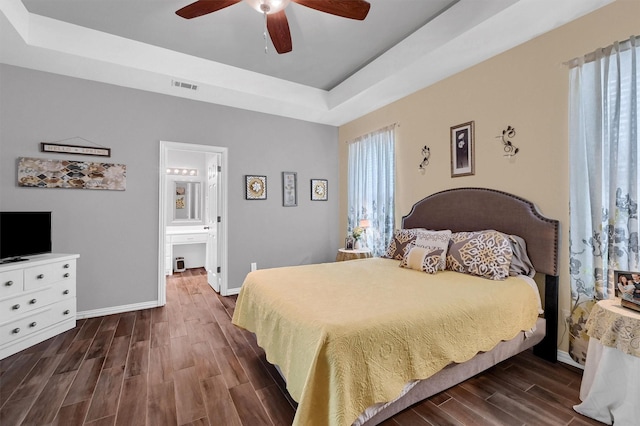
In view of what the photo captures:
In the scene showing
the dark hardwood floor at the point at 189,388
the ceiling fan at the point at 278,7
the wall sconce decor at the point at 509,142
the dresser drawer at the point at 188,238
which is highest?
the ceiling fan at the point at 278,7

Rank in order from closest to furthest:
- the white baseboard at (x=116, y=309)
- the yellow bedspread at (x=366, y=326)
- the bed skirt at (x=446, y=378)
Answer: the yellow bedspread at (x=366, y=326) → the bed skirt at (x=446, y=378) → the white baseboard at (x=116, y=309)

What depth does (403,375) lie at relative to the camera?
4.86 feet

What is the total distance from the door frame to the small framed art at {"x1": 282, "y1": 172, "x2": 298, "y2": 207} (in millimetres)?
904

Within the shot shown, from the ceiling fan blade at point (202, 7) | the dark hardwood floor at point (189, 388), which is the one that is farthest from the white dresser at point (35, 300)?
the ceiling fan blade at point (202, 7)

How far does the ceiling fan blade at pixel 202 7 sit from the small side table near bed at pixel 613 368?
3052 mm

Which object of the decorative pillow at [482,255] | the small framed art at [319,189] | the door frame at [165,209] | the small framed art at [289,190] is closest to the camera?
the decorative pillow at [482,255]

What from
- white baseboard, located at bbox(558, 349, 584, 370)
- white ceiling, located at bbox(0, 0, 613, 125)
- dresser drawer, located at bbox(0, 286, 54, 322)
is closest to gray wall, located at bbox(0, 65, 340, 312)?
white ceiling, located at bbox(0, 0, 613, 125)

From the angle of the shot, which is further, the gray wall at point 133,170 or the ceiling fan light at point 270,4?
the gray wall at point 133,170

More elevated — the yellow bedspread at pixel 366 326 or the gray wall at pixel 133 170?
the gray wall at pixel 133 170

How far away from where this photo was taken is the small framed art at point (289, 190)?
15.0ft

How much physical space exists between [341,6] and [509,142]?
1.90m

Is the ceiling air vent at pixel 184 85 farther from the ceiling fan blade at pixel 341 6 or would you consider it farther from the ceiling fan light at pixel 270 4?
the ceiling fan blade at pixel 341 6

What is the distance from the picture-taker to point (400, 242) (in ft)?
10.3

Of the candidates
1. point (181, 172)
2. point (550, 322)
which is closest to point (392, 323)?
point (550, 322)
